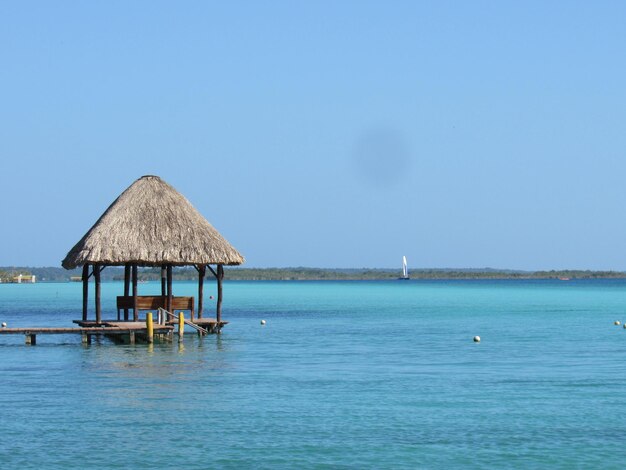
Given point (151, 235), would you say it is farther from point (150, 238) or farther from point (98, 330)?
point (98, 330)

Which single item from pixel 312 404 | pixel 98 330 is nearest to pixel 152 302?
pixel 98 330

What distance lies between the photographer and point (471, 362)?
3297cm

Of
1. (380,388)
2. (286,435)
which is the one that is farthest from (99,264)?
(286,435)

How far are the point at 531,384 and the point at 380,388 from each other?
3.71 metres

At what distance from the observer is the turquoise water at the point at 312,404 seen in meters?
18.2

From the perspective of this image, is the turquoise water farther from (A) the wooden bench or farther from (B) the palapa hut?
(B) the palapa hut

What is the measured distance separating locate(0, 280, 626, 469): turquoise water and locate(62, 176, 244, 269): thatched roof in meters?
2.94

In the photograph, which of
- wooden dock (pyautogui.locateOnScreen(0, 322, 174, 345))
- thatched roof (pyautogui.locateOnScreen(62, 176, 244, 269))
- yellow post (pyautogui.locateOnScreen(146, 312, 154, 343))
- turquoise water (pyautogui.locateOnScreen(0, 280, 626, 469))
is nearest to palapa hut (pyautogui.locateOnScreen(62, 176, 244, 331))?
thatched roof (pyautogui.locateOnScreen(62, 176, 244, 269))

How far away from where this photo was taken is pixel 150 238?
129ft

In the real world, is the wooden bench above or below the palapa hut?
below

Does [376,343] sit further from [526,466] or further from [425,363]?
[526,466]

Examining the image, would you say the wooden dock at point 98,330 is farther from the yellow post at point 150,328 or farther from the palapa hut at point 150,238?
the palapa hut at point 150,238

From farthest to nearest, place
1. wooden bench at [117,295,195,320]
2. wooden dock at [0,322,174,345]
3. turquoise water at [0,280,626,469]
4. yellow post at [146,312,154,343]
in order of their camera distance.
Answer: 1. wooden bench at [117,295,195,320]
2. yellow post at [146,312,154,343]
3. wooden dock at [0,322,174,345]
4. turquoise water at [0,280,626,469]

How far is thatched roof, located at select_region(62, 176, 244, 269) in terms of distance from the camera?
38875 mm
